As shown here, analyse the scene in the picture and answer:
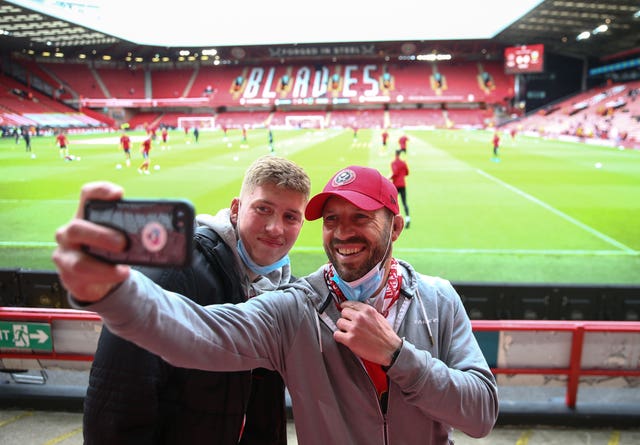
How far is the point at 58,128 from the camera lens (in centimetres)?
4584

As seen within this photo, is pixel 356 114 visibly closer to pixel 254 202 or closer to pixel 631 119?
pixel 631 119

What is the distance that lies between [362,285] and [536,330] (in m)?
3.54

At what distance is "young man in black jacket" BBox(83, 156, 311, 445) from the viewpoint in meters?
1.83

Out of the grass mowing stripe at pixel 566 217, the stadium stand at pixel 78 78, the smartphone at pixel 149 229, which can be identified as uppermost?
the stadium stand at pixel 78 78

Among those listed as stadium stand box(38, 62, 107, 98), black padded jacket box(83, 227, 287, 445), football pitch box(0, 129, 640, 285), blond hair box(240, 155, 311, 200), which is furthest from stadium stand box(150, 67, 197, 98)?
black padded jacket box(83, 227, 287, 445)

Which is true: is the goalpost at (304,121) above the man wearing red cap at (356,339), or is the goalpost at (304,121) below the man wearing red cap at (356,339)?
above

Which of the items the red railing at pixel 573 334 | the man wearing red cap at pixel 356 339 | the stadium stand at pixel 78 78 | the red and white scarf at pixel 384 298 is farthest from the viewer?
the stadium stand at pixel 78 78

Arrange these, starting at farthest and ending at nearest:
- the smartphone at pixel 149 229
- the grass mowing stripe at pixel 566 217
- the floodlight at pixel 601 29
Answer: the floodlight at pixel 601 29 < the grass mowing stripe at pixel 566 217 < the smartphone at pixel 149 229

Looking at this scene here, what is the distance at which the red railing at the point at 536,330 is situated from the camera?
4703 mm

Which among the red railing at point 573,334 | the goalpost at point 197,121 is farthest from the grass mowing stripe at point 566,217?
the goalpost at point 197,121

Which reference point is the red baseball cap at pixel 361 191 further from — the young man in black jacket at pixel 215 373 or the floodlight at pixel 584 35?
the floodlight at pixel 584 35

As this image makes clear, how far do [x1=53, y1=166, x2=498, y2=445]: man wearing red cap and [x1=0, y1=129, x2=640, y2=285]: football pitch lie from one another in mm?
7660

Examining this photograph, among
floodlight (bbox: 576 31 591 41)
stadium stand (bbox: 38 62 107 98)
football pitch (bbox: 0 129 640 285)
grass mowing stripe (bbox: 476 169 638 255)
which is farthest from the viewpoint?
stadium stand (bbox: 38 62 107 98)

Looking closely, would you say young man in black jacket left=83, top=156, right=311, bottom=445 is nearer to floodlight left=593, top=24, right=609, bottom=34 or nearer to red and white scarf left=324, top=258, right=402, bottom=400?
red and white scarf left=324, top=258, right=402, bottom=400
